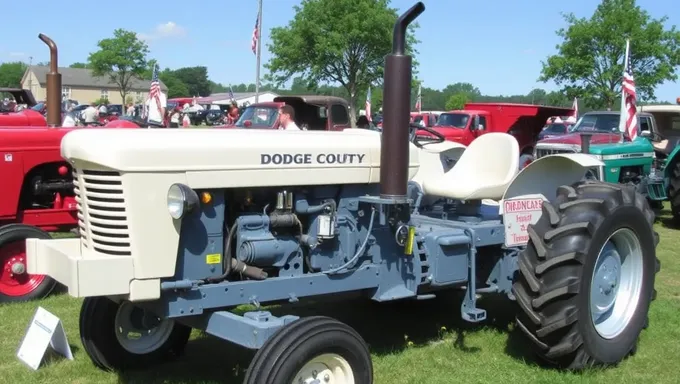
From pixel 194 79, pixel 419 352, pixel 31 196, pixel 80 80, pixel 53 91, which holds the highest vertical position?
pixel 194 79

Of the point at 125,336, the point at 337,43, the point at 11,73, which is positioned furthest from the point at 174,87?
the point at 125,336

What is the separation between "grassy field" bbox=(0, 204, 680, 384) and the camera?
432 centimetres

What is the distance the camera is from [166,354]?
14.9 ft

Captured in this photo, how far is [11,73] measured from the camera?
119 m

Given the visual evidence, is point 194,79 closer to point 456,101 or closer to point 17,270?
point 456,101

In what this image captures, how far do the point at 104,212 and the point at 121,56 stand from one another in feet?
191

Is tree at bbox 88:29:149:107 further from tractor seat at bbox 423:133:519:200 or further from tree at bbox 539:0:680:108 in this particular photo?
tractor seat at bbox 423:133:519:200

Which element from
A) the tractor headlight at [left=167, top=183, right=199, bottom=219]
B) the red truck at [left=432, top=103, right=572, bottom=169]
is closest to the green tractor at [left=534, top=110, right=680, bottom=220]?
the red truck at [left=432, top=103, right=572, bottom=169]

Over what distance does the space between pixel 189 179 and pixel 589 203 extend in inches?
90.6

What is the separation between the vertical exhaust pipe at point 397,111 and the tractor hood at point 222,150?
301 millimetres

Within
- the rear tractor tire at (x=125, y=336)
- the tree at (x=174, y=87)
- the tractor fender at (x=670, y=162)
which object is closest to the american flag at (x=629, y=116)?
the tractor fender at (x=670, y=162)

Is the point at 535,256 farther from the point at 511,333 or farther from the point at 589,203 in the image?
the point at 511,333

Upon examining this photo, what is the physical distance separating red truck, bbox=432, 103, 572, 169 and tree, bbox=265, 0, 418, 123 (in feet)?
41.7

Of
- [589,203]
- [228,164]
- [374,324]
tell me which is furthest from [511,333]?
[228,164]
